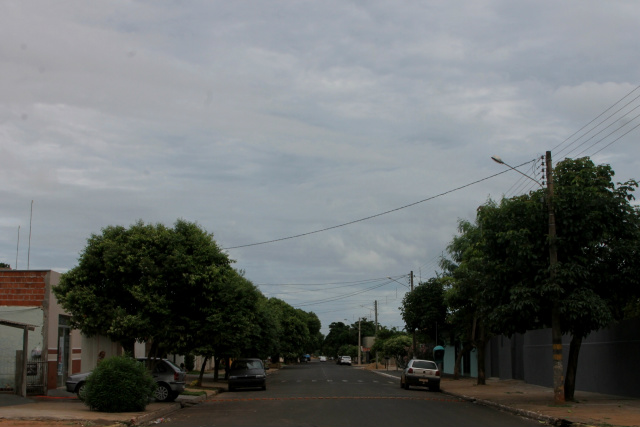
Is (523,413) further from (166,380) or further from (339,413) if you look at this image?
(166,380)

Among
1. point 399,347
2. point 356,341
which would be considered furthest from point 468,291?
point 356,341

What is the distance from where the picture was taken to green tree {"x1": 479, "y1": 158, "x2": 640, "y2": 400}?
67.6ft

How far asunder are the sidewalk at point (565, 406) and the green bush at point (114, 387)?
11.2m

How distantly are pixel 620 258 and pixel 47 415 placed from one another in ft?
55.4

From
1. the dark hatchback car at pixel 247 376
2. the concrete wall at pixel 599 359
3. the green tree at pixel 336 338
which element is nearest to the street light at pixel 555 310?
the concrete wall at pixel 599 359

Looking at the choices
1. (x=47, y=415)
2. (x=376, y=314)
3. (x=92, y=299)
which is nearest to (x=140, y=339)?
(x=92, y=299)

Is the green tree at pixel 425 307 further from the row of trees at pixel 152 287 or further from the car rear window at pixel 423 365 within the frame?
the row of trees at pixel 152 287

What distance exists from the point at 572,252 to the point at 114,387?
14506 millimetres

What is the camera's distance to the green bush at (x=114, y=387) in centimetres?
1845

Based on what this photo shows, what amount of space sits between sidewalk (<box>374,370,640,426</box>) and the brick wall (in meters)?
16.7

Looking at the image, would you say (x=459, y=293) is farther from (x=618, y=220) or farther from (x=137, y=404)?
(x=137, y=404)

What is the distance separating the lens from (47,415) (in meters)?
16.6

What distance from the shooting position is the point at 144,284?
23.3 metres

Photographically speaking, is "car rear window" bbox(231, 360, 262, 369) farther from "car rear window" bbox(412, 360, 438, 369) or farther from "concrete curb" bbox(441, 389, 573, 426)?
"concrete curb" bbox(441, 389, 573, 426)
